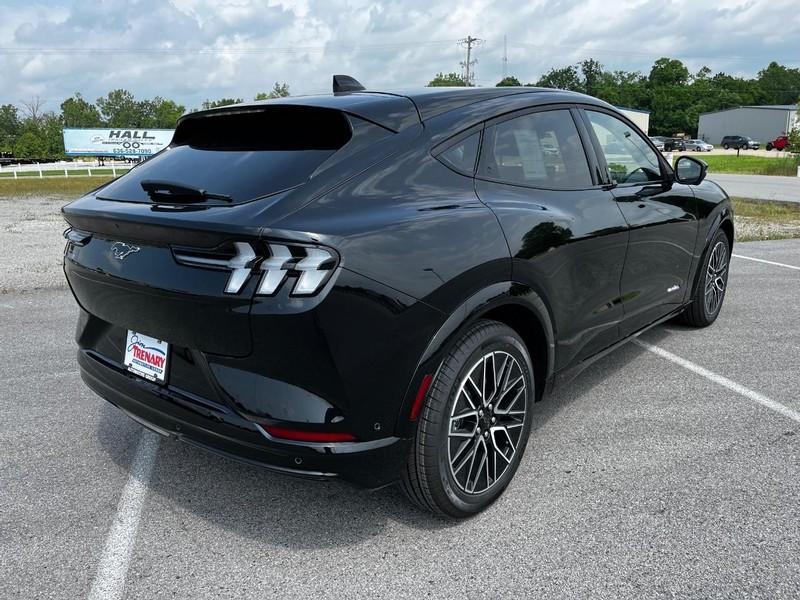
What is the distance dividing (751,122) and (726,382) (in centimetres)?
10574

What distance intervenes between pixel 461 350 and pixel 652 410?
1843 millimetres

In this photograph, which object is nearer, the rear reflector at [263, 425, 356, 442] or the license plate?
the rear reflector at [263, 425, 356, 442]

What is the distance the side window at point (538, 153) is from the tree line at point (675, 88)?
101138mm

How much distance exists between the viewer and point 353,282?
214cm

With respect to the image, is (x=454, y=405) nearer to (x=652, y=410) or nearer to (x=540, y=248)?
(x=540, y=248)

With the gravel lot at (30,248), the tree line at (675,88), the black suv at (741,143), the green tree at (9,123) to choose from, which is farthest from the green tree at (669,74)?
the gravel lot at (30,248)

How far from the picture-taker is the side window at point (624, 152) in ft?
12.1

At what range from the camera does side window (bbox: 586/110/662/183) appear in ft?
12.1

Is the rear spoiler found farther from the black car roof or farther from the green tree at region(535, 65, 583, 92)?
the green tree at region(535, 65, 583, 92)

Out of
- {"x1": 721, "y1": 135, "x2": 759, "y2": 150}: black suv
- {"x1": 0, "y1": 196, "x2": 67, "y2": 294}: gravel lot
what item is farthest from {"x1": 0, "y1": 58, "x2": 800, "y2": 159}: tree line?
{"x1": 0, "y1": 196, "x2": 67, "y2": 294}: gravel lot

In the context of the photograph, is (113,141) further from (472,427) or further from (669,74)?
(669,74)

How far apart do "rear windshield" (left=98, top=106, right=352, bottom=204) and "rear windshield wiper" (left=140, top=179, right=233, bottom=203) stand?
0.05 ft

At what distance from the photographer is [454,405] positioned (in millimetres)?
2514

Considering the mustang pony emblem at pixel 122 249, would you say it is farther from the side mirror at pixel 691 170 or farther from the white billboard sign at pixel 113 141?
the white billboard sign at pixel 113 141
